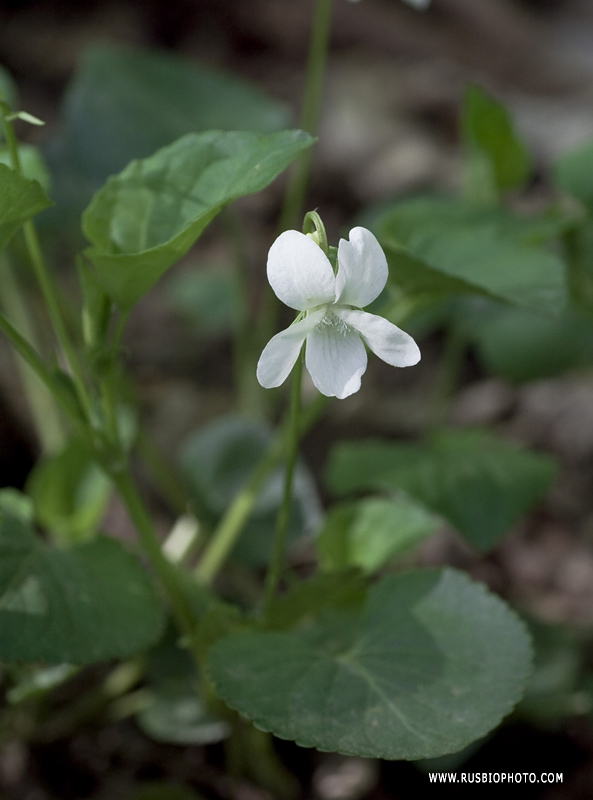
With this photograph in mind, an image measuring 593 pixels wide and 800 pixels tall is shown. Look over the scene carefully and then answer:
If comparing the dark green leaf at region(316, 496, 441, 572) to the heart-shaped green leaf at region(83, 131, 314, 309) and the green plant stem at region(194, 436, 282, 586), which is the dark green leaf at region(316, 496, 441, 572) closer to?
the green plant stem at region(194, 436, 282, 586)

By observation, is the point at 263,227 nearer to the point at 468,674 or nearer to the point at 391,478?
the point at 391,478

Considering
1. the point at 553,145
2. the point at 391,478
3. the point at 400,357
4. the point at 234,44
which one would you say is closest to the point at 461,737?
the point at 400,357

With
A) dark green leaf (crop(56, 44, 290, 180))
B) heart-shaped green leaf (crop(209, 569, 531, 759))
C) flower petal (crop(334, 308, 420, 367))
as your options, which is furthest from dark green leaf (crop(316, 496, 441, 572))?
dark green leaf (crop(56, 44, 290, 180))

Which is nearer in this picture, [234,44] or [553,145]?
[553,145]

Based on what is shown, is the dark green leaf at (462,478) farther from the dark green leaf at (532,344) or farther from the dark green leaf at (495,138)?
the dark green leaf at (495,138)

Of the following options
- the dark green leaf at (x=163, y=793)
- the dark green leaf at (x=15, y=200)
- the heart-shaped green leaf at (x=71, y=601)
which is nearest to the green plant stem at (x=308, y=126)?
the dark green leaf at (x=15, y=200)

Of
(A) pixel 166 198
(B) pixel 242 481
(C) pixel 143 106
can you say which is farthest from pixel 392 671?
(C) pixel 143 106

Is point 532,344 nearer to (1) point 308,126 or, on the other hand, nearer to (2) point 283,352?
(1) point 308,126
